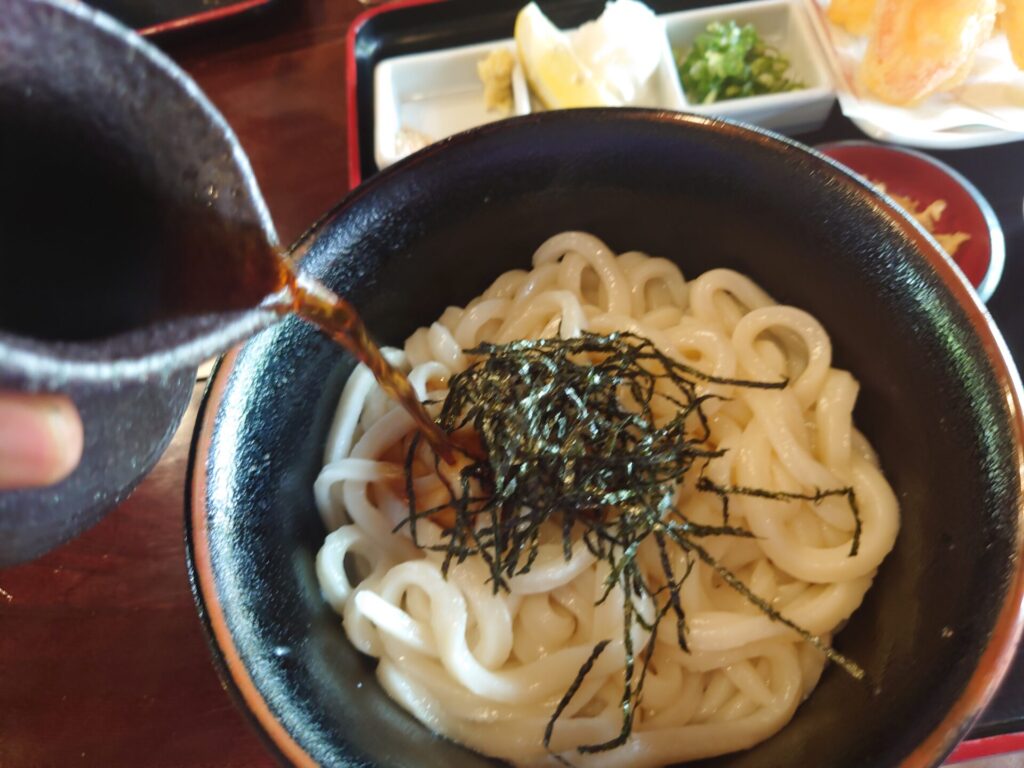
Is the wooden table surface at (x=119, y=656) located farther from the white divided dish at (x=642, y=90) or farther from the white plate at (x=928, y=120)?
the white plate at (x=928, y=120)

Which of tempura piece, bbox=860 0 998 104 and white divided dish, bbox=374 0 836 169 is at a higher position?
tempura piece, bbox=860 0 998 104

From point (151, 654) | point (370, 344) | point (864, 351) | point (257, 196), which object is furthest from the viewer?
point (151, 654)

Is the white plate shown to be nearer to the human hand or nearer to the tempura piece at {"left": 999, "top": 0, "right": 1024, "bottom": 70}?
the tempura piece at {"left": 999, "top": 0, "right": 1024, "bottom": 70}

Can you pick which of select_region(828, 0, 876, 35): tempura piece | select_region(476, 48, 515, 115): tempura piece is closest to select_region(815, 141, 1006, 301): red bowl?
select_region(828, 0, 876, 35): tempura piece

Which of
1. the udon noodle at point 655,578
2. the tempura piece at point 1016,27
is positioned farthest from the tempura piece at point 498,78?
the tempura piece at point 1016,27

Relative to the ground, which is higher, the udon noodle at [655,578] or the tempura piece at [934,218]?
the tempura piece at [934,218]

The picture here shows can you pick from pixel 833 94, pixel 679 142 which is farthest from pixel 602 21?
pixel 679 142

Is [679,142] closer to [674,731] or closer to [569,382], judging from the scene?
[569,382]

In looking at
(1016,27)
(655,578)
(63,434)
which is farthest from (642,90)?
(63,434)
